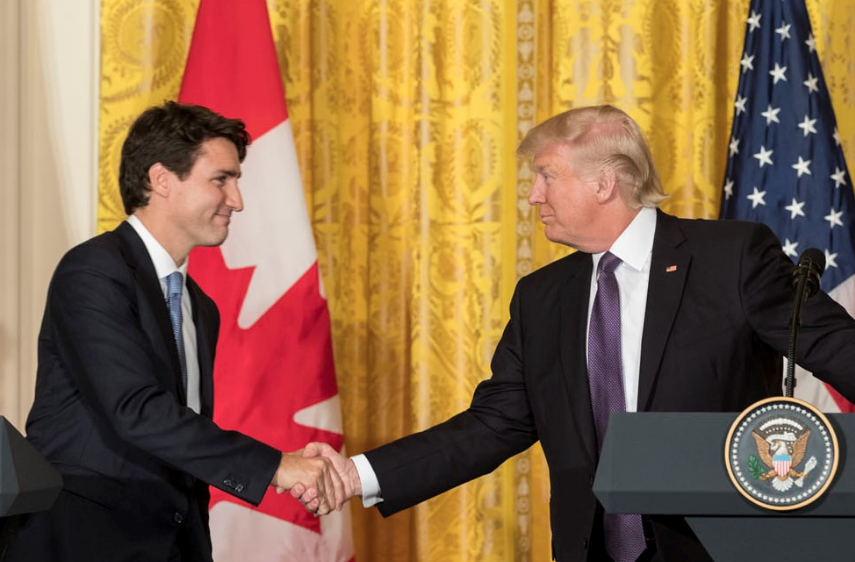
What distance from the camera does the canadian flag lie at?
13.5 ft

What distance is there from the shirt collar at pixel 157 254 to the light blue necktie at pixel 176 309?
20 millimetres

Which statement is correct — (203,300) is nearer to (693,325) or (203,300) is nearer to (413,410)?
(693,325)

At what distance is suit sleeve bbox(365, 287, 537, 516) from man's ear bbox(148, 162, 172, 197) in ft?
2.98

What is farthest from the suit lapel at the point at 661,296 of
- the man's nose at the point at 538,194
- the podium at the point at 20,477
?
the podium at the point at 20,477

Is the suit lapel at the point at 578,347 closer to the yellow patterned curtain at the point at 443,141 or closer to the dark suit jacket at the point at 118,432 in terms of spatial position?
Answer: the dark suit jacket at the point at 118,432

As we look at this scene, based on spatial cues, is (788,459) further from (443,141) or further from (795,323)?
(443,141)

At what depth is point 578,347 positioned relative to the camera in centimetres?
292

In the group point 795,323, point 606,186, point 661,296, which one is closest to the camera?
point 795,323

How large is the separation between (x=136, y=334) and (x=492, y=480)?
2255 millimetres

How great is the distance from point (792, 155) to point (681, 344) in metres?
1.81

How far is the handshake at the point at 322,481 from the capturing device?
10.5ft

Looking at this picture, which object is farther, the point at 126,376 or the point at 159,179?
the point at 159,179

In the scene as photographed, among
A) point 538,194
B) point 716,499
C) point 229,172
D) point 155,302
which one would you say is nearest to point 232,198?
point 229,172

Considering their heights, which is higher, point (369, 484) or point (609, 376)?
point (609, 376)
